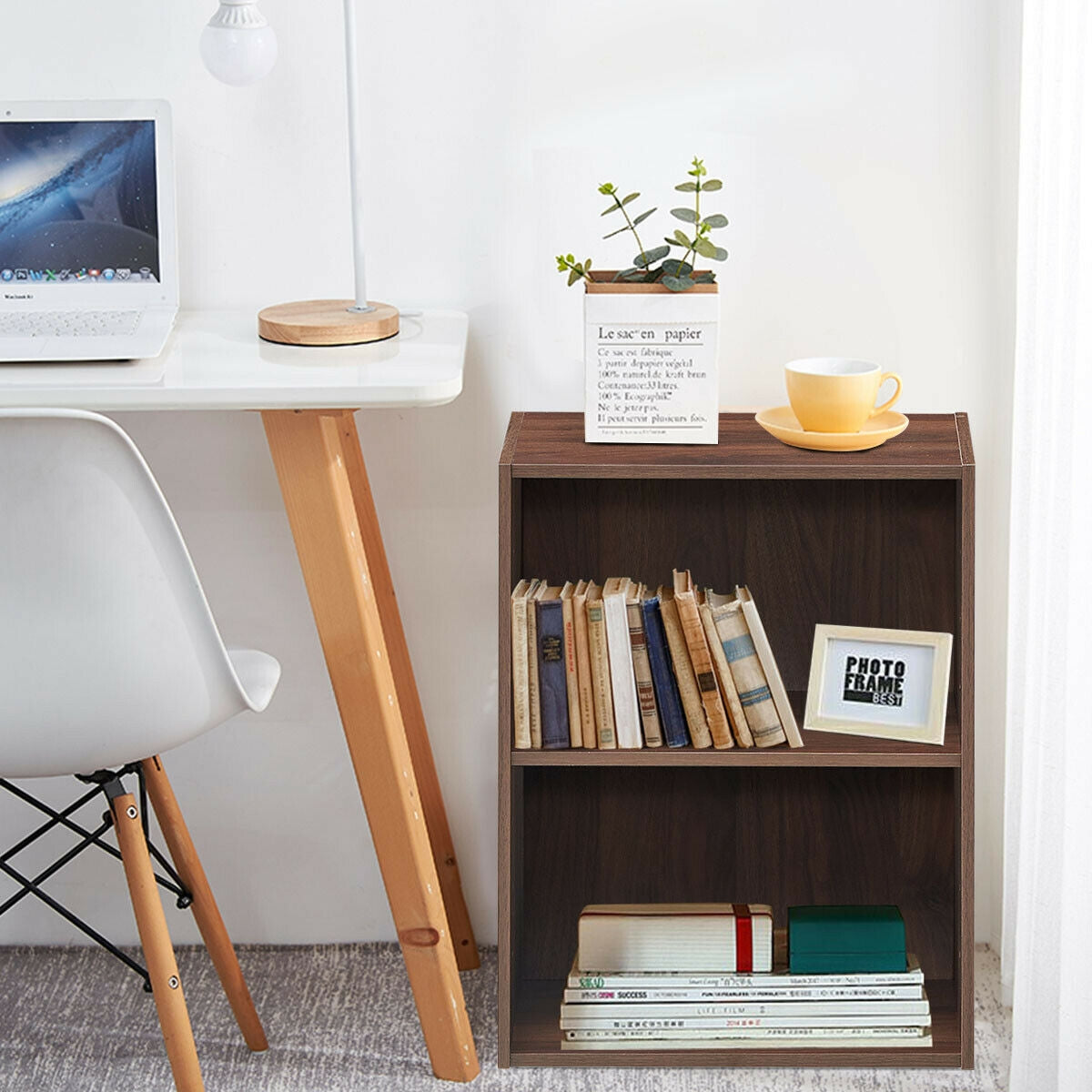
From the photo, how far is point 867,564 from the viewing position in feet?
5.74

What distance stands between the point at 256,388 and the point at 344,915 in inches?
35.1

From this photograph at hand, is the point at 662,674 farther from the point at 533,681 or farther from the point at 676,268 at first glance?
the point at 676,268

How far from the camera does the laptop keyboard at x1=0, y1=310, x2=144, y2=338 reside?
4.99 ft

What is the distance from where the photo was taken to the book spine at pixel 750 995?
165 cm

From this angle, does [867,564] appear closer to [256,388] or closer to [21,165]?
[256,388]

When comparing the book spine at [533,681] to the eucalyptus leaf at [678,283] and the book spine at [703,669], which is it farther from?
the eucalyptus leaf at [678,283]

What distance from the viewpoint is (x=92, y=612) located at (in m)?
1.23

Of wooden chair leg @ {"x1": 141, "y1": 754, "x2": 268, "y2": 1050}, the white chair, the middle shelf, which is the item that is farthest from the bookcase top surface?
wooden chair leg @ {"x1": 141, "y1": 754, "x2": 268, "y2": 1050}

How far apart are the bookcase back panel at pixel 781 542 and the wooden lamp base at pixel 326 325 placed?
0.31 m

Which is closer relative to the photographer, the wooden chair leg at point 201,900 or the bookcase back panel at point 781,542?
the wooden chair leg at point 201,900

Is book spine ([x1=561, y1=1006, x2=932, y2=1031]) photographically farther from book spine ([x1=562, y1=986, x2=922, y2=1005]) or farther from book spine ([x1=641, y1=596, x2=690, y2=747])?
book spine ([x1=641, y1=596, x2=690, y2=747])

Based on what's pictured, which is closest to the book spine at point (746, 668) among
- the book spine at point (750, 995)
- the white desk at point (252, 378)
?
the book spine at point (750, 995)

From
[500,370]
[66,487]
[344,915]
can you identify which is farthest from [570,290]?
[344,915]

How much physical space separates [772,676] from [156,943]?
2.37 feet
